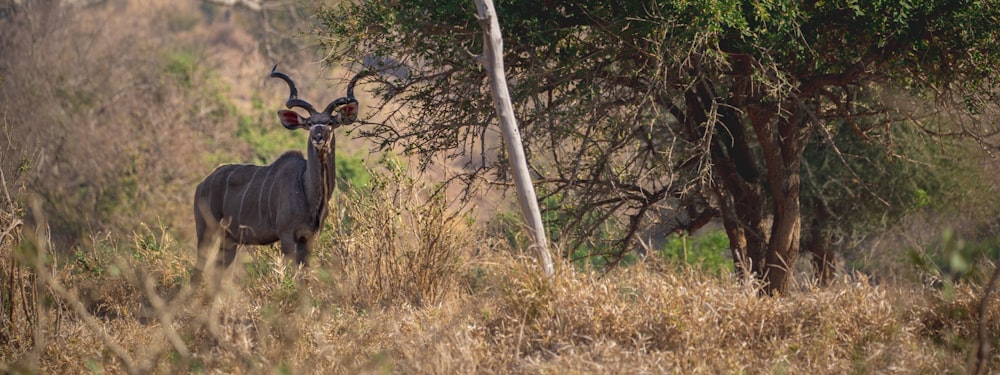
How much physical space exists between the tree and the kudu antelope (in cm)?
44

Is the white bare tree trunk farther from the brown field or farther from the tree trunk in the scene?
the tree trunk

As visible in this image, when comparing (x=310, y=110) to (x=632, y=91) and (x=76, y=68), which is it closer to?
(x=632, y=91)

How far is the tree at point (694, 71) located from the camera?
24.4 ft

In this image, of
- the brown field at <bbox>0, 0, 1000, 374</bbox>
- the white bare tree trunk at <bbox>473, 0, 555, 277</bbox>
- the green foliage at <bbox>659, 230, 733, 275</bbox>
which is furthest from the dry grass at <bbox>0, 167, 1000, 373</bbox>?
the green foliage at <bbox>659, 230, 733, 275</bbox>

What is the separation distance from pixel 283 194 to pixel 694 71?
3.49 metres

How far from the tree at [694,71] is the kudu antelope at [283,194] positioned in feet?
1.43

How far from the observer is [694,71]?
29.1 ft

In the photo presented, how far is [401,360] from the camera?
19.4 feet

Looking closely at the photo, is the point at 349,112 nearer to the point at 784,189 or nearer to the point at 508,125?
the point at 508,125

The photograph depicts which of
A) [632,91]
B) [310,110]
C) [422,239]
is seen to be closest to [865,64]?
[632,91]

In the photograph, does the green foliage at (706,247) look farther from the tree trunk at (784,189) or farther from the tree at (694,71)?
the tree trunk at (784,189)

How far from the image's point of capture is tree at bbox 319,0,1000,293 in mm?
7426

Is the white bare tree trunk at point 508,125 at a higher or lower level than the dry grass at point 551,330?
higher

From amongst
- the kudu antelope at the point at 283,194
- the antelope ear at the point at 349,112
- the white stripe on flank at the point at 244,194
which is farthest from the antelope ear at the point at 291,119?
the white stripe on flank at the point at 244,194
